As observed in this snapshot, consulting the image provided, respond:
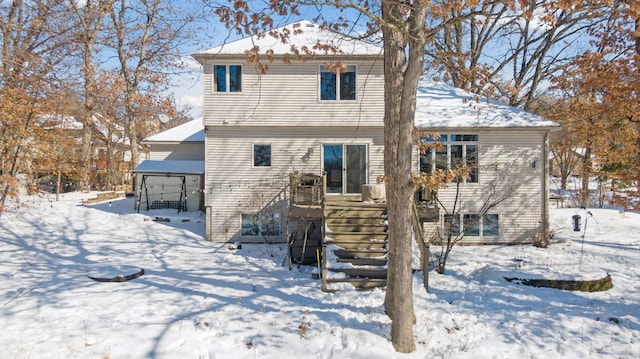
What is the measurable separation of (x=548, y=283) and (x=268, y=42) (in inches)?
432

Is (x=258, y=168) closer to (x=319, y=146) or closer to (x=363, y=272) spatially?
(x=319, y=146)

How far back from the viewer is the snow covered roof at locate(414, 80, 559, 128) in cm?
1274

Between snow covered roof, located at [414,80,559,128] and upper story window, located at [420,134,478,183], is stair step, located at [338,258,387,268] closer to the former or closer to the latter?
upper story window, located at [420,134,478,183]

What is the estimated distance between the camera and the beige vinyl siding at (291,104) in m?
12.7

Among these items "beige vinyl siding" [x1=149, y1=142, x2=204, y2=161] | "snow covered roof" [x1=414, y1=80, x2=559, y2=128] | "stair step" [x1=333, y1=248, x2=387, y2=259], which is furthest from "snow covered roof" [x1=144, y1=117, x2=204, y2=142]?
"stair step" [x1=333, y1=248, x2=387, y2=259]

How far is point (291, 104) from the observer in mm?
12750

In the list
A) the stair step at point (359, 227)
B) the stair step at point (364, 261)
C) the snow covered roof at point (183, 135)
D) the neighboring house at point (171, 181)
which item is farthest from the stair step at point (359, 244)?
the snow covered roof at point (183, 135)

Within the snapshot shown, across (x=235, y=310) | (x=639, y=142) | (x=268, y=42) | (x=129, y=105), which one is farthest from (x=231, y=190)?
(x=129, y=105)

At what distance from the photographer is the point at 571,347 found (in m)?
5.54

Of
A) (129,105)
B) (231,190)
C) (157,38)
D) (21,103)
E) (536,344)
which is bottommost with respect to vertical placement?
(536,344)

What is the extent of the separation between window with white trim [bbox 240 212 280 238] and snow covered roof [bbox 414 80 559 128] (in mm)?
5754

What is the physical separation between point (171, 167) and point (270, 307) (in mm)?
A: 12027

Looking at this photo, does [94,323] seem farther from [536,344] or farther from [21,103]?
[536,344]

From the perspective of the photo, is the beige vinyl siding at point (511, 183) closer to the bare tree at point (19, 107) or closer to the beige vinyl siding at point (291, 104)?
the beige vinyl siding at point (291, 104)
